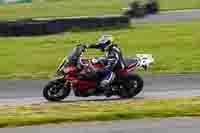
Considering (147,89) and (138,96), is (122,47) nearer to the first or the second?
(147,89)

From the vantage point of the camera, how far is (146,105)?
37.0 ft

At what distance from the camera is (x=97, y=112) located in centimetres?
1044

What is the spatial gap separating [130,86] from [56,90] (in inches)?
54.5

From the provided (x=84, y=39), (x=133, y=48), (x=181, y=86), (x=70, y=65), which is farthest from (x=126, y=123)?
(x=84, y=39)

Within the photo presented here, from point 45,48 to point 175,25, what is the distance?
7318 millimetres

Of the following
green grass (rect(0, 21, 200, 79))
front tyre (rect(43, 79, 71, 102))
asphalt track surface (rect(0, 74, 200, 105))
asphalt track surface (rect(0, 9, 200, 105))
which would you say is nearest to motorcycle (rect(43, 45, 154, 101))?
front tyre (rect(43, 79, 71, 102))

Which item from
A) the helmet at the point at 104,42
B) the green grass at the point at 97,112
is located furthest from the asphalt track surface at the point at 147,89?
the green grass at the point at 97,112

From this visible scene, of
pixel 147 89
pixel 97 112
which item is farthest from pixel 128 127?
pixel 147 89

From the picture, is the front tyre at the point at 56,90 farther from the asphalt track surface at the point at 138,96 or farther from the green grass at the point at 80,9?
the green grass at the point at 80,9

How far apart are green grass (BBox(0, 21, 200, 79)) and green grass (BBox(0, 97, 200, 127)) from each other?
260 inches

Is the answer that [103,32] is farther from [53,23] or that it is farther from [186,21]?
[186,21]

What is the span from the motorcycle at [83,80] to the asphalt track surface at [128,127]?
3.72 metres

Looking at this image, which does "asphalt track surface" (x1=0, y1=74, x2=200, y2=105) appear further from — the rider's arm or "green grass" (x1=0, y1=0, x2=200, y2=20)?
"green grass" (x1=0, y1=0, x2=200, y2=20)

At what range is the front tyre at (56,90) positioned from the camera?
1336 centimetres
